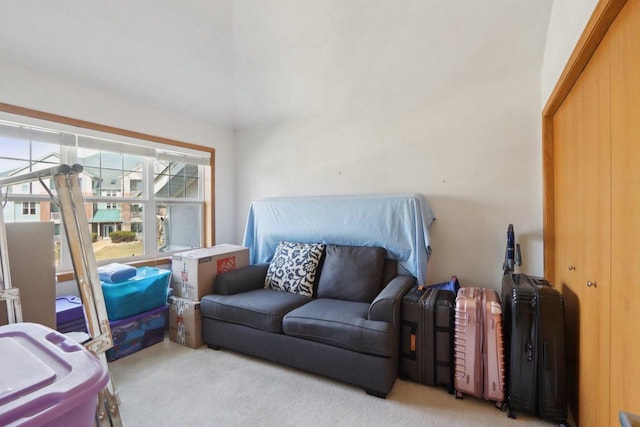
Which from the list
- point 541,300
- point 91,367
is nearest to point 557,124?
point 541,300

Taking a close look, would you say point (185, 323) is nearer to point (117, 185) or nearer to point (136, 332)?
point (136, 332)

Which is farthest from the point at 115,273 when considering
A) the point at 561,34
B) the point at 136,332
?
the point at 561,34

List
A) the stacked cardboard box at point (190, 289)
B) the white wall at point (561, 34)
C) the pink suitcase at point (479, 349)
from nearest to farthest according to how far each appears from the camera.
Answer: the white wall at point (561, 34), the pink suitcase at point (479, 349), the stacked cardboard box at point (190, 289)

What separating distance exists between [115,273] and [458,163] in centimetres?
306

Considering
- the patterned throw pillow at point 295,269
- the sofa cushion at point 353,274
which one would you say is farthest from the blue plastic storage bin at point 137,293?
the sofa cushion at point 353,274

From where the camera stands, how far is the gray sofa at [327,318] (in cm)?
187

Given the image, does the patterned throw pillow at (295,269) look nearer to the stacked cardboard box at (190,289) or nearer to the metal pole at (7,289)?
the stacked cardboard box at (190,289)

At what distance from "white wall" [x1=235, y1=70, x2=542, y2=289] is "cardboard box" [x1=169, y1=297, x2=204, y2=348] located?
66.5 inches

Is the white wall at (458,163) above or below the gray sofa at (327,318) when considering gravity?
above

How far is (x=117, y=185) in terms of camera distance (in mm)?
2900

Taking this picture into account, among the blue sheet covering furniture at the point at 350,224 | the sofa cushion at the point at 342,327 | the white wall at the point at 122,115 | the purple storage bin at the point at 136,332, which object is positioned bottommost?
the purple storage bin at the point at 136,332

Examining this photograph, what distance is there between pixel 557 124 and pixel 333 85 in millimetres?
1781

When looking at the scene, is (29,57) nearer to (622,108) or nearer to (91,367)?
(91,367)

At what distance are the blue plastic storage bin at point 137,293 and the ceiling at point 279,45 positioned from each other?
5.62ft
